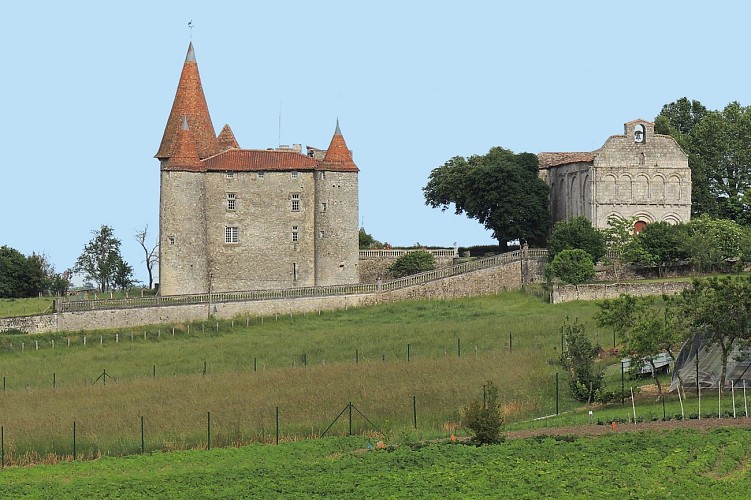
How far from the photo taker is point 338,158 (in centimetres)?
7119

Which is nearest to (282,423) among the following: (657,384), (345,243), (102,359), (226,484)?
(226,484)

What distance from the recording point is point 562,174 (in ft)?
259

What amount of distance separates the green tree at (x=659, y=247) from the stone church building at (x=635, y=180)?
5180mm

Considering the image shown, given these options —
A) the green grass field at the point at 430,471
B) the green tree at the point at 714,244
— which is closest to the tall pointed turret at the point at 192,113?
the green tree at the point at 714,244

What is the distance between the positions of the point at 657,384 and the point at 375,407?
820 cm

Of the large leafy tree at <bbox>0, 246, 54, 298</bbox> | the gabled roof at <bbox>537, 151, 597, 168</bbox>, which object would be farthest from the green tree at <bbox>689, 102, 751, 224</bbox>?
the large leafy tree at <bbox>0, 246, 54, 298</bbox>

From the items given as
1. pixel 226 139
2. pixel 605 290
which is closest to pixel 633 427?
pixel 605 290

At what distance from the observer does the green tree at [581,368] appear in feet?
141

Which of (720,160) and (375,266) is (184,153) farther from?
(720,160)

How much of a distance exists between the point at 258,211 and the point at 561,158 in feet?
61.0

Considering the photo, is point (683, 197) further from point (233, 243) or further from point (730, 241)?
point (233, 243)

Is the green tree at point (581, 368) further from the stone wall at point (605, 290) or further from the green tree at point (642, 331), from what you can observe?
the stone wall at point (605, 290)

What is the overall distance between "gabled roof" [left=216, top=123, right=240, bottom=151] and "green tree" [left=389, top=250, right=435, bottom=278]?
10.7 meters

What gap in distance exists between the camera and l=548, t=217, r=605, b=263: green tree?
7019cm
